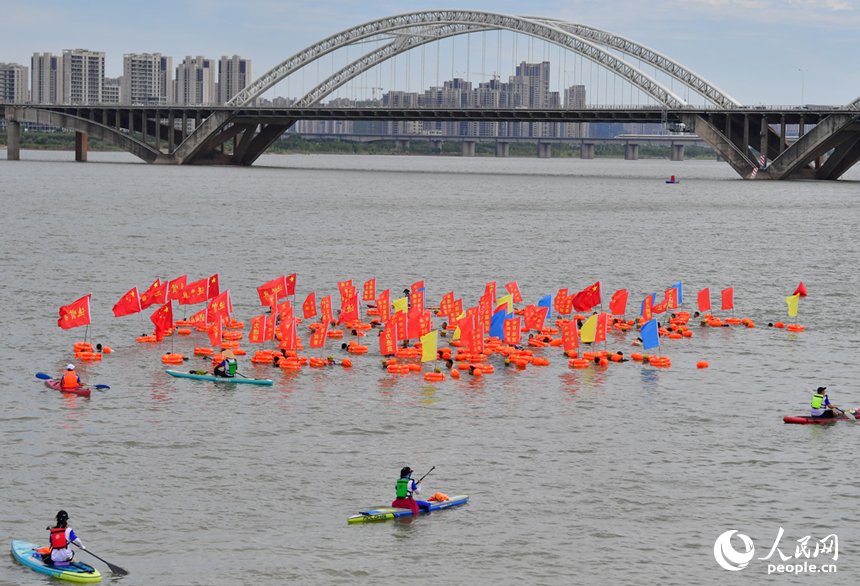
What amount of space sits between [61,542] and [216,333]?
1815 centimetres

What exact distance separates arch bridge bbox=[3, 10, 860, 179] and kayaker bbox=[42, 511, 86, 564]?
121m

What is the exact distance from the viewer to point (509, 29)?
508 feet

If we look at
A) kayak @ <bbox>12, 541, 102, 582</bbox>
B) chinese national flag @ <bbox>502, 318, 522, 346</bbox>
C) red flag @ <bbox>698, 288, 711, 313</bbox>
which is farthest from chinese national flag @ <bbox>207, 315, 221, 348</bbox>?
red flag @ <bbox>698, 288, 711, 313</bbox>

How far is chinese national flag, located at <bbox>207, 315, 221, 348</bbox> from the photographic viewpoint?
3806cm

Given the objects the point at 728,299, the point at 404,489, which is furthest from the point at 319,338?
the point at 728,299

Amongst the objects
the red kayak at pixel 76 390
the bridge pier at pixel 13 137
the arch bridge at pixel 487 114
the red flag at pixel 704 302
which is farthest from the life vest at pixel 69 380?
the bridge pier at pixel 13 137

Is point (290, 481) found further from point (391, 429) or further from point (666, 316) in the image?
point (666, 316)

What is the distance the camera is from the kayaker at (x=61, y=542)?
20281 millimetres

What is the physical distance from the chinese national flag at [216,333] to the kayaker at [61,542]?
17.8 meters

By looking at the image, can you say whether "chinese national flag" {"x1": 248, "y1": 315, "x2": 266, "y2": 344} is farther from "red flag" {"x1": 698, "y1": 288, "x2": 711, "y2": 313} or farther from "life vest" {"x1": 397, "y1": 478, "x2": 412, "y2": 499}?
"red flag" {"x1": 698, "y1": 288, "x2": 711, "y2": 313}

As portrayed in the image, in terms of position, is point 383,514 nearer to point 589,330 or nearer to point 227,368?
point 227,368

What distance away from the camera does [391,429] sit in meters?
29.5

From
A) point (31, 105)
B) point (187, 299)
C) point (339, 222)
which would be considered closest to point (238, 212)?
point (339, 222)

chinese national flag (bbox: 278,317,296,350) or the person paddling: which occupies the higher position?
chinese national flag (bbox: 278,317,296,350)
